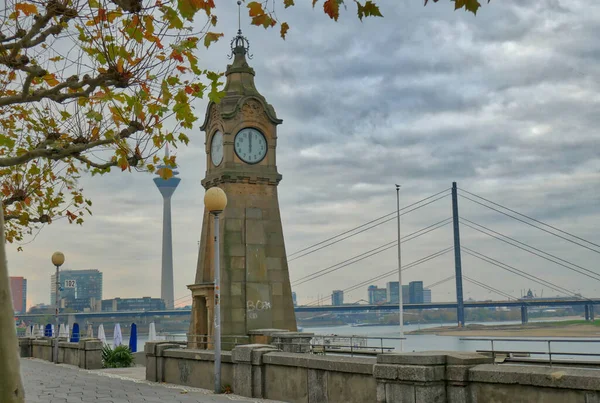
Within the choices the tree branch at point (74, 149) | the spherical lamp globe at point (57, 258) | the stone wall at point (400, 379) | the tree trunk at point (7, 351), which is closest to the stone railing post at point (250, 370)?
the stone wall at point (400, 379)

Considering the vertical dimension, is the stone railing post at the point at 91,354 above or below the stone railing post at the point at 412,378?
below

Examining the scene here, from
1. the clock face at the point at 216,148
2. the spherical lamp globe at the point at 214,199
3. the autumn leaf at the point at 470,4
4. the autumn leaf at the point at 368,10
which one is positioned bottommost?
the spherical lamp globe at the point at 214,199

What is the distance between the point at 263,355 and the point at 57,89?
740 cm

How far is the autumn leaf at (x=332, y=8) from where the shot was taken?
27.0ft

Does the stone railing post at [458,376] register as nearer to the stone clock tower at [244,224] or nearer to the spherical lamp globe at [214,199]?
the spherical lamp globe at [214,199]

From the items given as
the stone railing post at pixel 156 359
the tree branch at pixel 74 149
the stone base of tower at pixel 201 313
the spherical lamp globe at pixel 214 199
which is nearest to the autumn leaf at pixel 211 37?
the tree branch at pixel 74 149

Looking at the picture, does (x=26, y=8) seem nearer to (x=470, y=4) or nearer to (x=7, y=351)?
(x=7, y=351)

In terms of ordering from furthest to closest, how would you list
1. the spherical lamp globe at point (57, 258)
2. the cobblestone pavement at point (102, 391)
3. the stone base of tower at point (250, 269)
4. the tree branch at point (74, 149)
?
the spherical lamp globe at point (57, 258)
the stone base of tower at point (250, 269)
the cobblestone pavement at point (102, 391)
the tree branch at point (74, 149)

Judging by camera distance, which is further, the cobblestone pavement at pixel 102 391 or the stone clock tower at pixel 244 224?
the stone clock tower at pixel 244 224

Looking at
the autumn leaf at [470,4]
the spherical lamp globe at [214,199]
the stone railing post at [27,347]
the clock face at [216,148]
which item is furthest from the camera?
the stone railing post at [27,347]

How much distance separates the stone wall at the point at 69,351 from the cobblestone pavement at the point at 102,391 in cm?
305

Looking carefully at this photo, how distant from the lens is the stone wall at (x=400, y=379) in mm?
9922

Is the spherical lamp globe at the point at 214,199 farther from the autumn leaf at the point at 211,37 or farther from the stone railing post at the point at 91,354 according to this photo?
the stone railing post at the point at 91,354

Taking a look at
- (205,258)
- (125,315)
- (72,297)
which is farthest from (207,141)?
(72,297)
